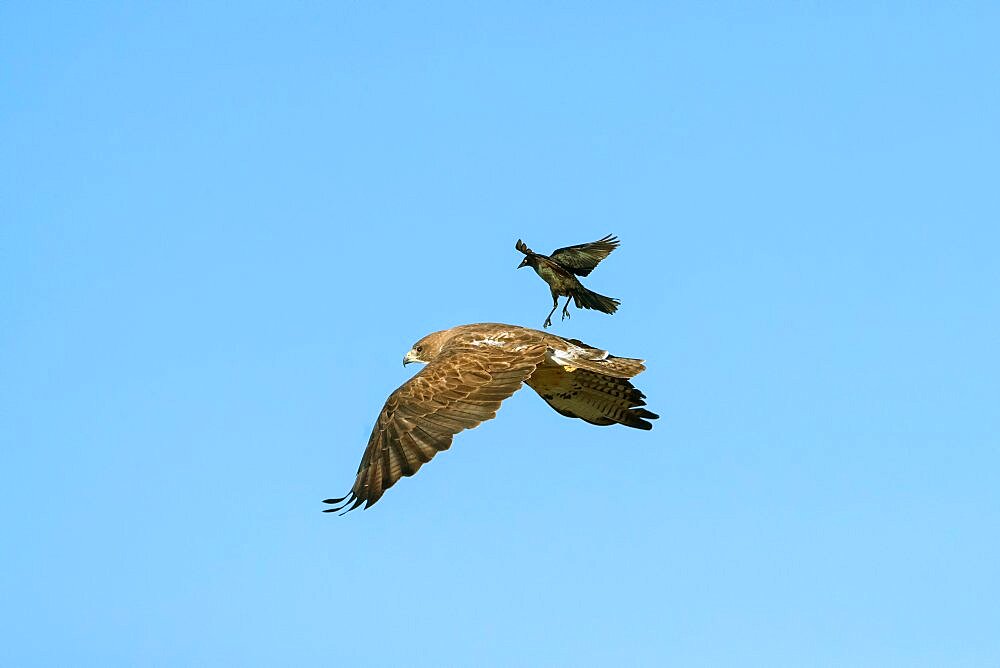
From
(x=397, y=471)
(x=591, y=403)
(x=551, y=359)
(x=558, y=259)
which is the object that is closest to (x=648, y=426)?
(x=591, y=403)

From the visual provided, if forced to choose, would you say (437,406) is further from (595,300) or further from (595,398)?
(595,398)

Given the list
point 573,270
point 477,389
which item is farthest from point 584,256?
point 477,389

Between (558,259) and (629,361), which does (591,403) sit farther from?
(558,259)

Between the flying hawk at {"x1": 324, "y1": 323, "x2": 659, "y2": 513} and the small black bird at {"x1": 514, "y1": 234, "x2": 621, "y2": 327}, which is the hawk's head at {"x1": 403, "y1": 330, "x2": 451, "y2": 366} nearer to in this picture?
the flying hawk at {"x1": 324, "y1": 323, "x2": 659, "y2": 513}

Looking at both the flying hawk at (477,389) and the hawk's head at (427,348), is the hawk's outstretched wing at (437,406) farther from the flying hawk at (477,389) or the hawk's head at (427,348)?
the hawk's head at (427,348)

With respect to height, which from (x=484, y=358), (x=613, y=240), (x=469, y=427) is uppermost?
(x=613, y=240)

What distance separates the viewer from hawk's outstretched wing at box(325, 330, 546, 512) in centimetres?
1282

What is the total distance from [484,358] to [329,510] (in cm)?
271

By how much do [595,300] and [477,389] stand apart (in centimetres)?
168

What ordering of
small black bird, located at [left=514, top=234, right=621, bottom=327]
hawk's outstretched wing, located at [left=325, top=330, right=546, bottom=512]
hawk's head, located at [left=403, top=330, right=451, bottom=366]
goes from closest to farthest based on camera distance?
1. hawk's outstretched wing, located at [left=325, top=330, right=546, bottom=512]
2. small black bird, located at [left=514, top=234, right=621, bottom=327]
3. hawk's head, located at [left=403, top=330, right=451, bottom=366]

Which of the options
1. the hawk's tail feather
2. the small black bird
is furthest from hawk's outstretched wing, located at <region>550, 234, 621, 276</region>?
the hawk's tail feather

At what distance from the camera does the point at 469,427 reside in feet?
43.2

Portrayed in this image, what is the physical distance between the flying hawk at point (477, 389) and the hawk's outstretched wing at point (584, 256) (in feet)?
3.14

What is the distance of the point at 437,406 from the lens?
1354 cm
